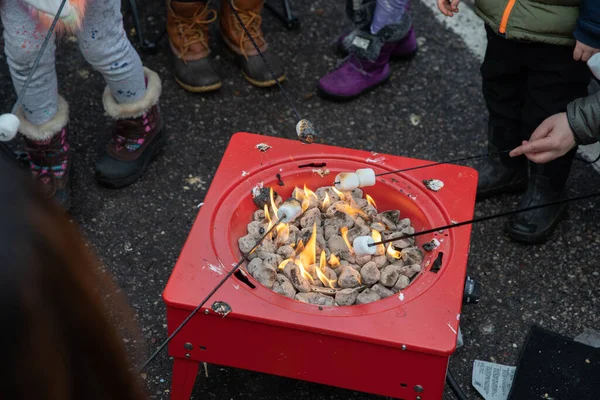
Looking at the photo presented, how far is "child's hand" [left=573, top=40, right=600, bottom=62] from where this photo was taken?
6.56 ft

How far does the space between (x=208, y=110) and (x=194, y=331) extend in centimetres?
146

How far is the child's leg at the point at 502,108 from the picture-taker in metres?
2.34

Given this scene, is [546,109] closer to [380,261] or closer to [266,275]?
[380,261]

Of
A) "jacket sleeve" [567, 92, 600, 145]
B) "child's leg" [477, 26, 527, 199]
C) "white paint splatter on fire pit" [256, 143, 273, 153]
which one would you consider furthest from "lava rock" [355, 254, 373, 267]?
"child's leg" [477, 26, 527, 199]

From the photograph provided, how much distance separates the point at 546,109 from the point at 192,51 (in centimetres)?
146

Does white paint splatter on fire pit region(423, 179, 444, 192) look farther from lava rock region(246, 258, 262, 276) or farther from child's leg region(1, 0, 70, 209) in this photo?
child's leg region(1, 0, 70, 209)

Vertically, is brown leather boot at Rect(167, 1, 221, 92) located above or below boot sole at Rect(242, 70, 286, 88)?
above

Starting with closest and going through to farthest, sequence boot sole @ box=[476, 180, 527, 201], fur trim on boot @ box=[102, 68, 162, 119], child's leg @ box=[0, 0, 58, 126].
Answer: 1. child's leg @ box=[0, 0, 58, 126]
2. fur trim on boot @ box=[102, 68, 162, 119]
3. boot sole @ box=[476, 180, 527, 201]

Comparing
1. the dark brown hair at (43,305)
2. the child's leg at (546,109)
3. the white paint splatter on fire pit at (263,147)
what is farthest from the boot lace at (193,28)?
the dark brown hair at (43,305)

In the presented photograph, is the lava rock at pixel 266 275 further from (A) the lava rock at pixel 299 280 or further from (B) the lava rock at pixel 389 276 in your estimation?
(B) the lava rock at pixel 389 276

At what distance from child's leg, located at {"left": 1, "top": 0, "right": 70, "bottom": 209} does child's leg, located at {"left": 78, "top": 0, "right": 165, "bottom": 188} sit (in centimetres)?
14

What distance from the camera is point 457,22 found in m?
3.47

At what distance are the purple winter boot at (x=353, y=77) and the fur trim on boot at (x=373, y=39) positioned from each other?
26 millimetres

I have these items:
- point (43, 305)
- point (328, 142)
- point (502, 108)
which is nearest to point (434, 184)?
point (502, 108)
